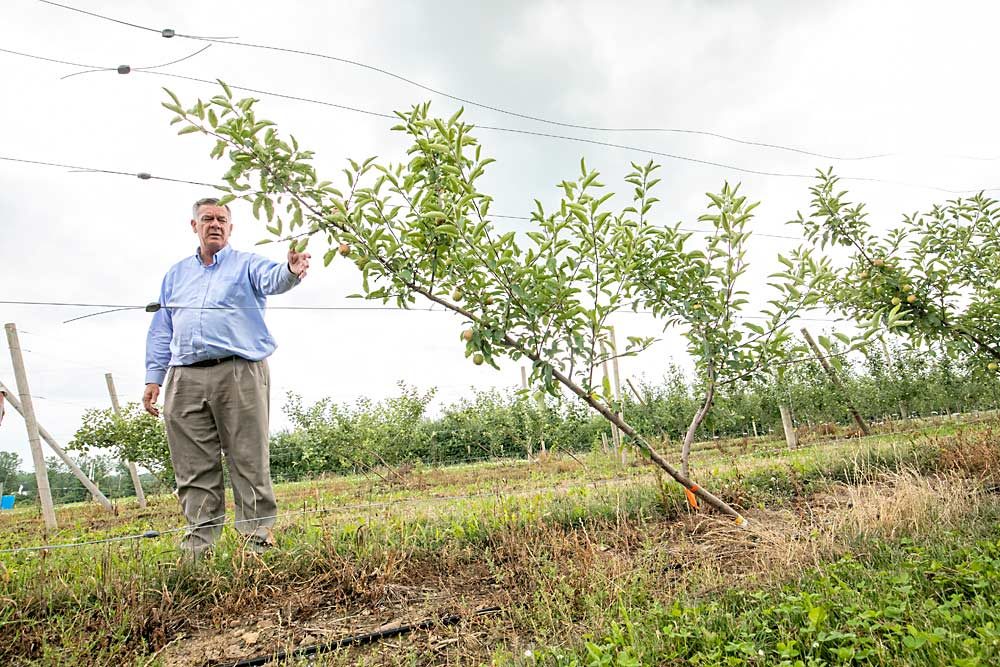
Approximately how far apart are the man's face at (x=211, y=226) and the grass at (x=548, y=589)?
5.38ft

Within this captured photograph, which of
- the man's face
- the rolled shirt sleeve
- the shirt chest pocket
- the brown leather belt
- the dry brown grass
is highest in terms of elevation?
the man's face

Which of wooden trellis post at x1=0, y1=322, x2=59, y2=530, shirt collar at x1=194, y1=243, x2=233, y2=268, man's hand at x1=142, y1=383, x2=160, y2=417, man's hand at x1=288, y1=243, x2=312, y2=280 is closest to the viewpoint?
man's hand at x1=288, y1=243, x2=312, y2=280

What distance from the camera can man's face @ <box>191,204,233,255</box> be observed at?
3.26 meters

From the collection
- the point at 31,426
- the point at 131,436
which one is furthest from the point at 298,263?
the point at 131,436

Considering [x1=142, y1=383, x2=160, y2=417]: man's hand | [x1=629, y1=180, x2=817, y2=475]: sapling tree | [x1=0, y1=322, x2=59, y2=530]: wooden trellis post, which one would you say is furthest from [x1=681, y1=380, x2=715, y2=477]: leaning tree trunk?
[x1=0, y1=322, x2=59, y2=530]: wooden trellis post

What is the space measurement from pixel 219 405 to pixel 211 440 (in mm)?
208

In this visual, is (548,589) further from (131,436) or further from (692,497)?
(131,436)

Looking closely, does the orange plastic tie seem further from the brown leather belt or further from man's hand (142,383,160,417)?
man's hand (142,383,160,417)

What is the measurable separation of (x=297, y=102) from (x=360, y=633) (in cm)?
396

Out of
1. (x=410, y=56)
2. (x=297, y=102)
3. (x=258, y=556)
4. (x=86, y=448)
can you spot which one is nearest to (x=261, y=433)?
(x=258, y=556)

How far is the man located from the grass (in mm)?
239

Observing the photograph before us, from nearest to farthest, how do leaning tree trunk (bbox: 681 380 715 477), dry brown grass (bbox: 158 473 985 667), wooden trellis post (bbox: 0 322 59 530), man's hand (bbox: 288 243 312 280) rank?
dry brown grass (bbox: 158 473 985 667) → man's hand (bbox: 288 243 312 280) → leaning tree trunk (bbox: 681 380 715 477) → wooden trellis post (bbox: 0 322 59 530)

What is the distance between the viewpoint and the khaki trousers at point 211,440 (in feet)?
9.90

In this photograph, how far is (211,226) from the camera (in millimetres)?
3254
